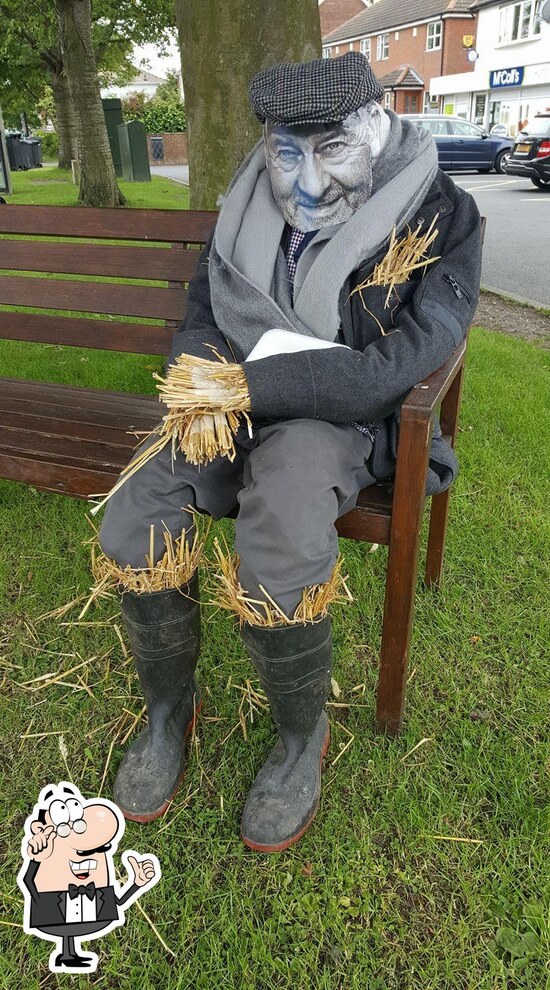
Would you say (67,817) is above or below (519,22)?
below

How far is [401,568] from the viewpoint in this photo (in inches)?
74.3

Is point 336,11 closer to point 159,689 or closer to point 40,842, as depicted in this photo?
point 159,689

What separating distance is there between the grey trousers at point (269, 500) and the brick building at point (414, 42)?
38238 mm

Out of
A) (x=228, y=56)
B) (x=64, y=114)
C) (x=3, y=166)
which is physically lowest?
(x=3, y=166)

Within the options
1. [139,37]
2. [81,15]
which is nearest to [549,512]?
[81,15]

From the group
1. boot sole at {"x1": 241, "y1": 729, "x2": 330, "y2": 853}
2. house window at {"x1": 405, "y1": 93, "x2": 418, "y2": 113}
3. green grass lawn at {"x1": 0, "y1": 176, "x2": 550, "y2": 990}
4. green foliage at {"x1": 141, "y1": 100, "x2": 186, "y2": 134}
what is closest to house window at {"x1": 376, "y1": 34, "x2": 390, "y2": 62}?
house window at {"x1": 405, "y1": 93, "x2": 418, "y2": 113}

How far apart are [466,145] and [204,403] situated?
2107 centimetres

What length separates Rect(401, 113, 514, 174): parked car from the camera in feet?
66.1

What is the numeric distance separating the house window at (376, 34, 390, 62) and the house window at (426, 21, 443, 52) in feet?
13.8

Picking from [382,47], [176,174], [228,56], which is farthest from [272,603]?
[382,47]

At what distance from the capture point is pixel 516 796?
1.92 metres

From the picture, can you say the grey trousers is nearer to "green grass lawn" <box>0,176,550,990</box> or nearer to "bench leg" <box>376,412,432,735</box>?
"bench leg" <box>376,412,432,735</box>

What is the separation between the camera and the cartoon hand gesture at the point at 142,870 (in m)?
1.75

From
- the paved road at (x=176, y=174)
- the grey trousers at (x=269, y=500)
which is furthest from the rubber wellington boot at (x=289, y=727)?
the paved road at (x=176, y=174)
